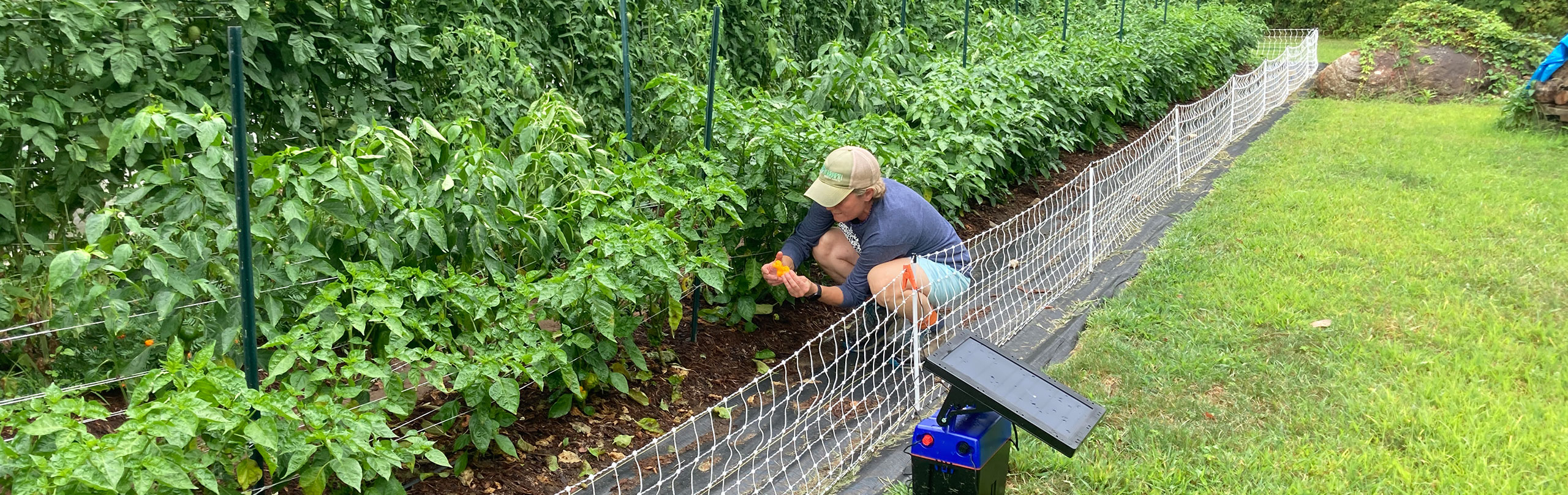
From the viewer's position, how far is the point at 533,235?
10.2 ft

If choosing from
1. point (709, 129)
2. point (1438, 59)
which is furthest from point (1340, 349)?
point (1438, 59)

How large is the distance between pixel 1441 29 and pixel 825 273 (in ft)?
34.1

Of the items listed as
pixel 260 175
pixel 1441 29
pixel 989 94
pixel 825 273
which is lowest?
pixel 1441 29

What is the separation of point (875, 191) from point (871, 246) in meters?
0.20

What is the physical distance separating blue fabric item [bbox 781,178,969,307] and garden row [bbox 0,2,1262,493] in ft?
0.47

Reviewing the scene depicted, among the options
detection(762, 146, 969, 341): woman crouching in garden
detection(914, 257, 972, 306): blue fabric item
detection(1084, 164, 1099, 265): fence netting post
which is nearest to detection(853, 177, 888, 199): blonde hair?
detection(762, 146, 969, 341): woman crouching in garden

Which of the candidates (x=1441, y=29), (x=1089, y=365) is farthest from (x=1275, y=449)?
(x=1441, y=29)

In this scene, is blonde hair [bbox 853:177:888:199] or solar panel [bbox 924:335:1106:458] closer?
solar panel [bbox 924:335:1106:458]

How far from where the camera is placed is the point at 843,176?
3520mm

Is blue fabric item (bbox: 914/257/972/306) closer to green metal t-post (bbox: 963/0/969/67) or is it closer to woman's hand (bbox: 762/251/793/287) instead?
woman's hand (bbox: 762/251/793/287)

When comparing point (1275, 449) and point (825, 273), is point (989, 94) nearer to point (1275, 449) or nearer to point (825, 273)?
point (825, 273)

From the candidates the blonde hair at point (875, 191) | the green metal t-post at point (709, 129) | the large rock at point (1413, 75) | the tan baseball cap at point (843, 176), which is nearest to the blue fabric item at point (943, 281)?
the blonde hair at point (875, 191)

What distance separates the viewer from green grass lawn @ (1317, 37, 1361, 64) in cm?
1708

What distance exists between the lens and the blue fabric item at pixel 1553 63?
27.5ft
